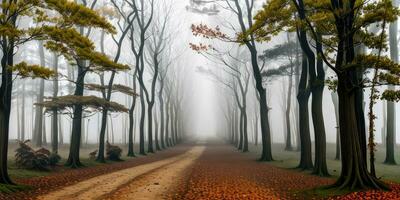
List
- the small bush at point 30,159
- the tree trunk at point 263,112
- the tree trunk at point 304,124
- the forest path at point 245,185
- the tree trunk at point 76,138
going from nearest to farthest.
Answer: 1. the forest path at point 245,185
2. the small bush at point 30,159
3. the tree trunk at point 304,124
4. the tree trunk at point 76,138
5. the tree trunk at point 263,112

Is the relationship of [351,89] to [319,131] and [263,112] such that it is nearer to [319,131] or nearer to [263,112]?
[319,131]

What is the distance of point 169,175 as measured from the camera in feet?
64.2

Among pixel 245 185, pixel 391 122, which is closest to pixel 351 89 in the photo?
pixel 245 185

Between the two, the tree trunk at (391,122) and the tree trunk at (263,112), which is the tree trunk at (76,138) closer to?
the tree trunk at (263,112)

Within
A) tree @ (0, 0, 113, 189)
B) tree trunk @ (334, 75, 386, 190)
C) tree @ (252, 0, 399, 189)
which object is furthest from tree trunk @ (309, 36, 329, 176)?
tree @ (0, 0, 113, 189)

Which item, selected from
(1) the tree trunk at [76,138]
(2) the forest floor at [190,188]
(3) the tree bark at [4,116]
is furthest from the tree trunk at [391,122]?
(3) the tree bark at [4,116]

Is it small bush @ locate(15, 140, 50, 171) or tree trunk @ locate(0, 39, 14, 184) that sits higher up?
tree trunk @ locate(0, 39, 14, 184)

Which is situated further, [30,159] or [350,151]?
[30,159]

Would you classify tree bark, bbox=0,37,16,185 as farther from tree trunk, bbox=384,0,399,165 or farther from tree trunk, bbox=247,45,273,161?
tree trunk, bbox=384,0,399,165

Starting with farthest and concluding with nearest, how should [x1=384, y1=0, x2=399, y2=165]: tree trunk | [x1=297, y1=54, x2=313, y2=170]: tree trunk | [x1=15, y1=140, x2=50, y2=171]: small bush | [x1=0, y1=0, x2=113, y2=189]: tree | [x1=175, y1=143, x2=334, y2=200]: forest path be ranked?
1. [x1=384, y1=0, x2=399, y2=165]: tree trunk
2. [x1=297, y1=54, x2=313, y2=170]: tree trunk
3. [x1=15, y1=140, x2=50, y2=171]: small bush
4. [x1=0, y1=0, x2=113, y2=189]: tree
5. [x1=175, y1=143, x2=334, y2=200]: forest path

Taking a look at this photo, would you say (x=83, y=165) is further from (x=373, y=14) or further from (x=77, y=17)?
(x=373, y=14)

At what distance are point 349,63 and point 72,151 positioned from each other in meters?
18.3

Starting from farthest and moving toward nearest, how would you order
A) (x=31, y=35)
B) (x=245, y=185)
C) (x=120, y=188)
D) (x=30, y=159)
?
1. (x=30, y=159)
2. (x=245, y=185)
3. (x=31, y=35)
4. (x=120, y=188)

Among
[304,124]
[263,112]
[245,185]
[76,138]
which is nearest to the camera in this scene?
[245,185]
